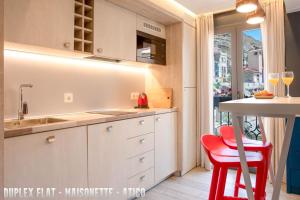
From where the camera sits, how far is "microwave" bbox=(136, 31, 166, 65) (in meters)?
2.73

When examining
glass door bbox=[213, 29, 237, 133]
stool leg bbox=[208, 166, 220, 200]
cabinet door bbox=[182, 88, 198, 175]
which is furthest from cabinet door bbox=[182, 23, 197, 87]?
stool leg bbox=[208, 166, 220, 200]

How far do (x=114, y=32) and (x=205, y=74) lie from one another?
163cm

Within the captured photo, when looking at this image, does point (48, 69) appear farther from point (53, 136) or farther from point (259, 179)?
point (259, 179)

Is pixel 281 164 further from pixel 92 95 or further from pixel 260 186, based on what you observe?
pixel 92 95

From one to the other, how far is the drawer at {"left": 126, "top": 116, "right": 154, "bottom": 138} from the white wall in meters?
0.58

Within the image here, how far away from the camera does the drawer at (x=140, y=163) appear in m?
2.27

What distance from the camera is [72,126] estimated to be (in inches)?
67.1

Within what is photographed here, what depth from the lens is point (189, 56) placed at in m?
3.27

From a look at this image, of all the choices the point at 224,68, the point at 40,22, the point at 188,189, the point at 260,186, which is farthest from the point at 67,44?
the point at 224,68

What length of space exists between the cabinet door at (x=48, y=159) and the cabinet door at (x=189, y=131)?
166 cm

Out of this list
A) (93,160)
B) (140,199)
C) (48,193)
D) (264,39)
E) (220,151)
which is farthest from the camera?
(264,39)

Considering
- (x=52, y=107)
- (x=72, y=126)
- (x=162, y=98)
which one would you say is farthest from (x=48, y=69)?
(x=162, y=98)

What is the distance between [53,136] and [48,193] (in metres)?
0.41

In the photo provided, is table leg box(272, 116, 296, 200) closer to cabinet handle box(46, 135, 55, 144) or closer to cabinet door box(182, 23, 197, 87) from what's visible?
cabinet handle box(46, 135, 55, 144)
